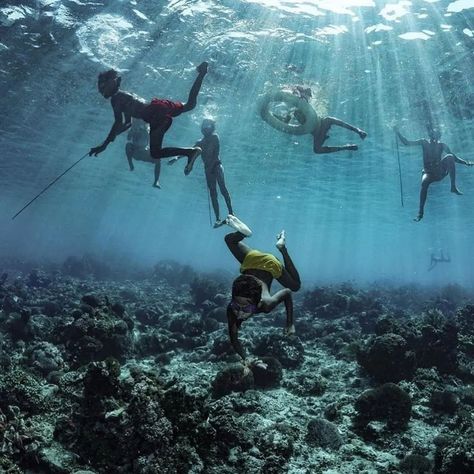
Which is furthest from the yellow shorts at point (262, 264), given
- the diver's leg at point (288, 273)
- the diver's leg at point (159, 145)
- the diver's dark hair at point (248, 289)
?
the diver's leg at point (159, 145)

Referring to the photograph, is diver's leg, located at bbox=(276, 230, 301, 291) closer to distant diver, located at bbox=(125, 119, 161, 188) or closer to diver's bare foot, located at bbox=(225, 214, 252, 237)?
diver's bare foot, located at bbox=(225, 214, 252, 237)

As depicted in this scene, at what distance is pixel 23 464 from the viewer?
5.26 metres

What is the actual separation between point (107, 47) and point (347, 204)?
3237cm

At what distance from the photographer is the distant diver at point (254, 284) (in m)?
5.11

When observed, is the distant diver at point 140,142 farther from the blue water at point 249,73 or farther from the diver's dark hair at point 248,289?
the diver's dark hair at point 248,289

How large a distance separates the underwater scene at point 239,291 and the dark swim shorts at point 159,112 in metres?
0.03

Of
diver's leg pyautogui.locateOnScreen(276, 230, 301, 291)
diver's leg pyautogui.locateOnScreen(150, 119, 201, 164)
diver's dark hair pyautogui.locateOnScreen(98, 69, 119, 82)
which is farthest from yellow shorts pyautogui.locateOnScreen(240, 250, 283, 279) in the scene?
diver's dark hair pyautogui.locateOnScreen(98, 69, 119, 82)

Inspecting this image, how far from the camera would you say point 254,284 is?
16.9ft

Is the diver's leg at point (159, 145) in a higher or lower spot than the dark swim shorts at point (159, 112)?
lower

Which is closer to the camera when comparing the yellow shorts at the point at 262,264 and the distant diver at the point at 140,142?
the yellow shorts at the point at 262,264

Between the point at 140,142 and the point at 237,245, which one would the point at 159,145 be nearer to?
the point at 237,245

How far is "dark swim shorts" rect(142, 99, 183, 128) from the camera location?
7.82 metres

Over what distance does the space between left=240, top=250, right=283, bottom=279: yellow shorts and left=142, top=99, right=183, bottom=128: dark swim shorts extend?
362 centimetres

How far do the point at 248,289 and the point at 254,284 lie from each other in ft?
0.44
